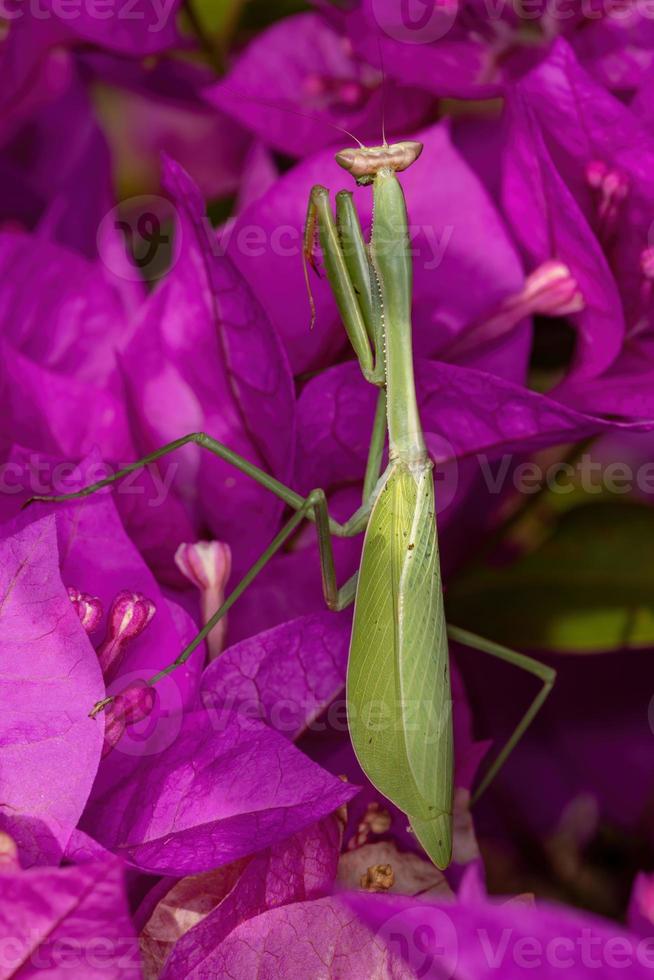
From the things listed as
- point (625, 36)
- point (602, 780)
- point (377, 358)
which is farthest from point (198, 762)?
point (625, 36)

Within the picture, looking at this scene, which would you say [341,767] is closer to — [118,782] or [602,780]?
[118,782]

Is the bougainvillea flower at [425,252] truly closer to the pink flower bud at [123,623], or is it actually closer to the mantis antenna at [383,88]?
the mantis antenna at [383,88]

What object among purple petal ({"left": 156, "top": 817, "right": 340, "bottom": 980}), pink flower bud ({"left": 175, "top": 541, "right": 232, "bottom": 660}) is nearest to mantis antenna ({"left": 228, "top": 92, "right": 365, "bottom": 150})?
pink flower bud ({"left": 175, "top": 541, "right": 232, "bottom": 660})

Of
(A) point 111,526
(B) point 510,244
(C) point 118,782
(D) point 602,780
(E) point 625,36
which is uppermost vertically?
(E) point 625,36

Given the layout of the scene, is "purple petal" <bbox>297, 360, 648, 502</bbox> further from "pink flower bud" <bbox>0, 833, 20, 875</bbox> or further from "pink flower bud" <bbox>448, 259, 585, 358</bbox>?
"pink flower bud" <bbox>0, 833, 20, 875</bbox>

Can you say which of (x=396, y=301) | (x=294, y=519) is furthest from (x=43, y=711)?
(x=396, y=301)

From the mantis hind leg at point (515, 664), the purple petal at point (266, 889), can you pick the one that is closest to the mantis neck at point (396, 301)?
the mantis hind leg at point (515, 664)
